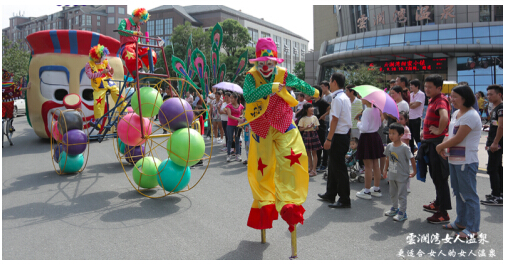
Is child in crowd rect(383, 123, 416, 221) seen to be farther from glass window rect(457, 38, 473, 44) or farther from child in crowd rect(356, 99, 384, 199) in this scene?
glass window rect(457, 38, 473, 44)

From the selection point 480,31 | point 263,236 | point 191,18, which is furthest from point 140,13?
point 191,18

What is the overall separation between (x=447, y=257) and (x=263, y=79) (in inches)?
93.4

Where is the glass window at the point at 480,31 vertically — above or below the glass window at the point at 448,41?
above

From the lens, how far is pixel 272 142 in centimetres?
361

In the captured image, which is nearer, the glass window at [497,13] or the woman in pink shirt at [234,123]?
the woman in pink shirt at [234,123]

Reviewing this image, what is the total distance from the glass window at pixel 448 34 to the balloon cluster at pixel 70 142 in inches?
1146

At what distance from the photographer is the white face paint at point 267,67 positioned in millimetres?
3605

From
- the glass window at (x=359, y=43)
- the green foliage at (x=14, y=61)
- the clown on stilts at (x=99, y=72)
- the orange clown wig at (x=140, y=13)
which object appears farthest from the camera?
the glass window at (x=359, y=43)

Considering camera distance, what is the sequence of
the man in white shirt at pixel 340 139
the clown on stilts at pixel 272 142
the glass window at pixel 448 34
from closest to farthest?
the clown on stilts at pixel 272 142 < the man in white shirt at pixel 340 139 < the glass window at pixel 448 34

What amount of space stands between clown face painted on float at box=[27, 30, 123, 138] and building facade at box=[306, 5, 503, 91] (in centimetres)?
2348

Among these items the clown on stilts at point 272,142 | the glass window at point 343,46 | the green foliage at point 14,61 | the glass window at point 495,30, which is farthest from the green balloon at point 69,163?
the glass window at point 343,46

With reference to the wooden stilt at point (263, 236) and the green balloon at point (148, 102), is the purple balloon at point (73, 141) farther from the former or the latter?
the wooden stilt at point (263, 236)

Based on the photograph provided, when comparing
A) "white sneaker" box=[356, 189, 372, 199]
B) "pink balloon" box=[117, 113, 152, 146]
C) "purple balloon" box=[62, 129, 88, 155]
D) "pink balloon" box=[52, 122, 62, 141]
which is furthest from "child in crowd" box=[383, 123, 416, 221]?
"pink balloon" box=[52, 122, 62, 141]

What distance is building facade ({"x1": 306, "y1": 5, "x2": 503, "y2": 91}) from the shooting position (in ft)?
92.1
